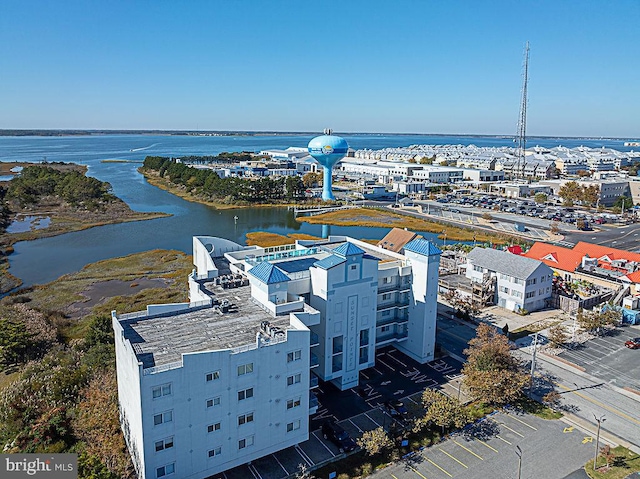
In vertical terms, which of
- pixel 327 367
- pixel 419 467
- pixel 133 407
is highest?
pixel 133 407

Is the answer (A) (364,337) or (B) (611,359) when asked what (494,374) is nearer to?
(A) (364,337)

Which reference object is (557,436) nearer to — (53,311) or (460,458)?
(460,458)

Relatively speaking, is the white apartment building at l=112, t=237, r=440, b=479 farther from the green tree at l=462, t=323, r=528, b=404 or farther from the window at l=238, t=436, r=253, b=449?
the green tree at l=462, t=323, r=528, b=404

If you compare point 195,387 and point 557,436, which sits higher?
point 195,387

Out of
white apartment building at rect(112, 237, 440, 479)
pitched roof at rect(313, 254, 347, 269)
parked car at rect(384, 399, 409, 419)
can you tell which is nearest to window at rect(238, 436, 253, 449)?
white apartment building at rect(112, 237, 440, 479)

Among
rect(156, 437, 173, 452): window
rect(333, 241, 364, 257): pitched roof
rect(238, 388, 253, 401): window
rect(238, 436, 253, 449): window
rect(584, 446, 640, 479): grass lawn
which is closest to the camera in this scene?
rect(156, 437, 173, 452): window

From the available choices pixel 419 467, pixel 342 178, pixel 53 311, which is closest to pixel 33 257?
pixel 53 311

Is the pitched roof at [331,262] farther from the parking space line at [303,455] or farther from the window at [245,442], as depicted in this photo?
the window at [245,442]
